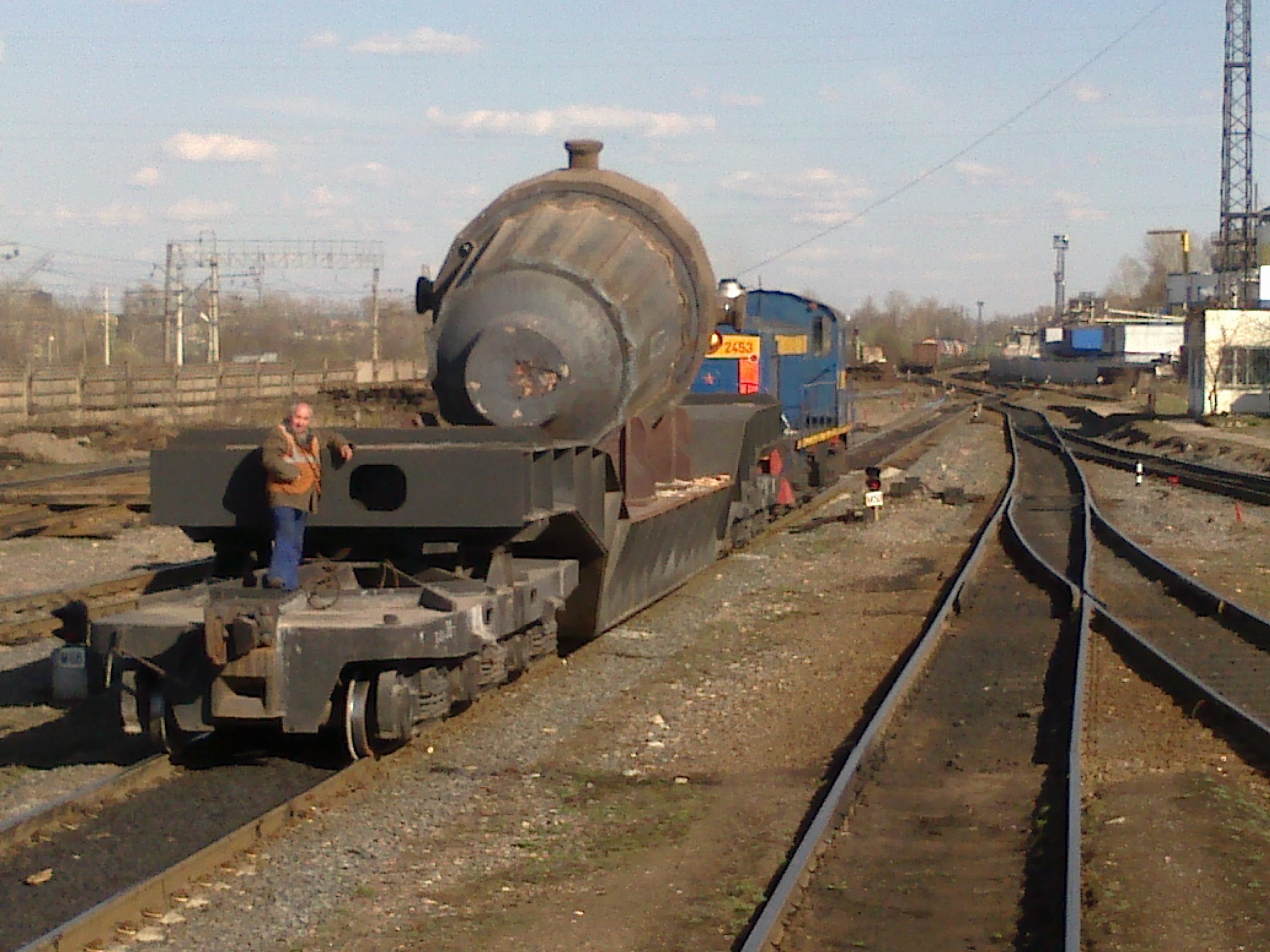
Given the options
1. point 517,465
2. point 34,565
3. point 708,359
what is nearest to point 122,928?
point 517,465

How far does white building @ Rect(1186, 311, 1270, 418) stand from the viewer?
47031 millimetres

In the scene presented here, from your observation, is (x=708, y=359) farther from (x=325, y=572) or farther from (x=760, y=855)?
(x=760, y=855)

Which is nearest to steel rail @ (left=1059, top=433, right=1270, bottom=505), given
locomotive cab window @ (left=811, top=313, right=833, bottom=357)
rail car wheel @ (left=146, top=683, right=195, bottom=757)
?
locomotive cab window @ (left=811, top=313, right=833, bottom=357)

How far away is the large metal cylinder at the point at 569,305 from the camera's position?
31.3ft

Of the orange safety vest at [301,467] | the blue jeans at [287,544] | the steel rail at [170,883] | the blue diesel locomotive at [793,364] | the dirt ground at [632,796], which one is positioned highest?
the blue diesel locomotive at [793,364]

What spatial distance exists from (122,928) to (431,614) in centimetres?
246

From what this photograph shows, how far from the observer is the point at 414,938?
Result: 5.88 m

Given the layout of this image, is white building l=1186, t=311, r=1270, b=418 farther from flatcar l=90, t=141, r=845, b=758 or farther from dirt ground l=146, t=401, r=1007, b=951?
flatcar l=90, t=141, r=845, b=758

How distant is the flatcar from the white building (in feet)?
126

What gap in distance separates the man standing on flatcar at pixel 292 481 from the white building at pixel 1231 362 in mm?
42598

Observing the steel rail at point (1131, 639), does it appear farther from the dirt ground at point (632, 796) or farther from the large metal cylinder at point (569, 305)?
the large metal cylinder at point (569, 305)

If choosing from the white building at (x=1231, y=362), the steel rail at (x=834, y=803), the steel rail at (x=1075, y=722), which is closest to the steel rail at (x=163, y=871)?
the steel rail at (x=834, y=803)

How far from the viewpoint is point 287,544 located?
826 centimetres

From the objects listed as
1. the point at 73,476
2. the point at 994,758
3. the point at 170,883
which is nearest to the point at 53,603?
the point at 170,883
